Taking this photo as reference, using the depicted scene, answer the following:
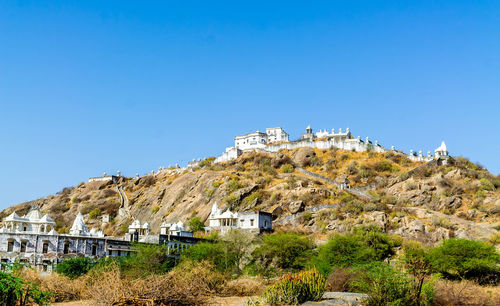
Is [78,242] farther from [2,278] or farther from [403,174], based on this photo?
[403,174]

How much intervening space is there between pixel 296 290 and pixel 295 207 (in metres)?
48.5

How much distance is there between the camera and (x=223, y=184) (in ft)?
265

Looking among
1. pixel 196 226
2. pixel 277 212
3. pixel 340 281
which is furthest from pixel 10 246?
pixel 277 212

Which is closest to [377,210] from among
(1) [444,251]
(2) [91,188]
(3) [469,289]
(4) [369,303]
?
(1) [444,251]

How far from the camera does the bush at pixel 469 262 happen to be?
38219 millimetres

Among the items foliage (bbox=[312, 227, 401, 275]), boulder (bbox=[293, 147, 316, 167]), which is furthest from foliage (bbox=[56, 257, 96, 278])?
boulder (bbox=[293, 147, 316, 167])

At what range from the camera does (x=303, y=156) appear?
9750 centimetres

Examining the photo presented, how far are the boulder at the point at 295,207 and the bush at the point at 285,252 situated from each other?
1752cm

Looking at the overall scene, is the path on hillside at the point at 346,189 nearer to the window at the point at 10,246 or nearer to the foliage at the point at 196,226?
A: the foliage at the point at 196,226

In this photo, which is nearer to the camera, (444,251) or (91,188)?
(444,251)

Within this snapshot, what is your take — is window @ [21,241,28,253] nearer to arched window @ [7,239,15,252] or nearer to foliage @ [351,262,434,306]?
arched window @ [7,239,15,252]

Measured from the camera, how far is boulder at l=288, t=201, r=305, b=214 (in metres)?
66.8

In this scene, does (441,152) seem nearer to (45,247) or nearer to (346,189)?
(346,189)

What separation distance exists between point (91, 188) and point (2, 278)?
9749 centimetres
